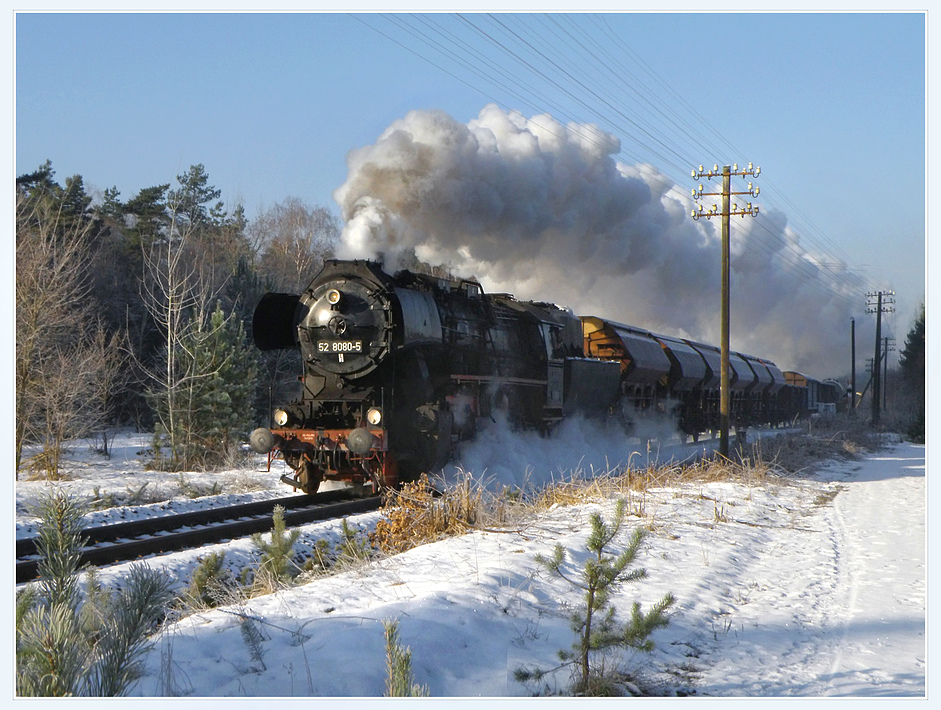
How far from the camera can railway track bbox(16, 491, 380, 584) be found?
8.37 meters

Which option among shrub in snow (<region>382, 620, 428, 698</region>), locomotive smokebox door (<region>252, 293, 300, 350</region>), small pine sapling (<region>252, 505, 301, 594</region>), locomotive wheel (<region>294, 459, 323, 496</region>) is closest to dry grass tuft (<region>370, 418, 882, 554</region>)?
small pine sapling (<region>252, 505, 301, 594</region>)

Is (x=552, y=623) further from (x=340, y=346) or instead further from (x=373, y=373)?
(x=340, y=346)

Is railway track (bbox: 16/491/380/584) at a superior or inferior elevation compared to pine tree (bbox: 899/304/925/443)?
inferior

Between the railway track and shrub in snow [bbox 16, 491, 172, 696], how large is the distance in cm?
391

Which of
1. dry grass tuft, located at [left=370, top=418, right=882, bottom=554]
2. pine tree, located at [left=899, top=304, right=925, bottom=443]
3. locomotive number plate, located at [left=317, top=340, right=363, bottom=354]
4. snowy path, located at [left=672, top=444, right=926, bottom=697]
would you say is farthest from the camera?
pine tree, located at [left=899, top=304, right=925, bottom=443]

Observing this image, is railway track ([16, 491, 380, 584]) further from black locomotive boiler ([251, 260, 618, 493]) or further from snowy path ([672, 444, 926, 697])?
snowy path ([672, 444, 926, 697])

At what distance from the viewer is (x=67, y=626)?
9.91ft

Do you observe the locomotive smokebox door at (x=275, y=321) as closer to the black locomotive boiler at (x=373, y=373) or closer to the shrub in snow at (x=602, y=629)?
the black locomotive boiler at (x=373, y=373)

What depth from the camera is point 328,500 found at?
13227mm

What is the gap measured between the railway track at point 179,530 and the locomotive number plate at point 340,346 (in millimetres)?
2280

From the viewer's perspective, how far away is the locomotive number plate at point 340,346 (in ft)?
42.4

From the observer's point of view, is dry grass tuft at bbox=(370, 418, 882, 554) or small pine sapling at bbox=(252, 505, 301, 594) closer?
small pine sapling at bbox=(252, 505, 301, 594)

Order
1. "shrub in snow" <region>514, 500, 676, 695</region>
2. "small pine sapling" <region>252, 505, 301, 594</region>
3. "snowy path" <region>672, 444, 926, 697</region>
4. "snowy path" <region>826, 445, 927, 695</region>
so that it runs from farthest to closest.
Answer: "small pine sapling" <region>252, 505, 301, 594</region> < "snowy path" <region>826, 445, 927, 695</region> < "snowy path" <region>672, 444, 926, 697</region> < "shrub in snow" <region>514, 500, 676, 695</region>

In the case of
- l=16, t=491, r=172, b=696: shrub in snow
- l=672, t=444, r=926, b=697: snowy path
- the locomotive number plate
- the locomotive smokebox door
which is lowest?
l=672, t=444, r=926, b=697: snowy path
